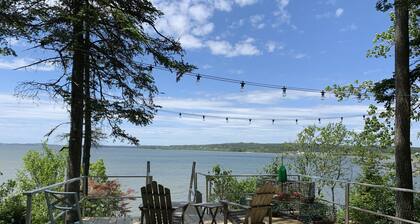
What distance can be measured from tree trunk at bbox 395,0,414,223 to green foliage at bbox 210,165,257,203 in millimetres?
4303

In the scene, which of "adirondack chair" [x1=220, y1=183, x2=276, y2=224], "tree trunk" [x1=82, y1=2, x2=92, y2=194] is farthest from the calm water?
"adirondack chair" [x1=220, y1=183, x2=276, y2=224]

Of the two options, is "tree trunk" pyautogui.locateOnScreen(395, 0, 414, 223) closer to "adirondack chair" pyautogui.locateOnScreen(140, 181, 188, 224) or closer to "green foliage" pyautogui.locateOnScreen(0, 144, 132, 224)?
"adirondack chair" pyautogui.locateOnScreen(140, 181, 188, 224)

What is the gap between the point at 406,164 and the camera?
332 inches

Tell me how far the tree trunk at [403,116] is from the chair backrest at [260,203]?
11.0 ft

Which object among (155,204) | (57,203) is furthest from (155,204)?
(57,203)

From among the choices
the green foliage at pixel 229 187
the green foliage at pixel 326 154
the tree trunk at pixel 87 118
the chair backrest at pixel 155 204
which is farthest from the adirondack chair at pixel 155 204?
the green foliage at pixel 326 154

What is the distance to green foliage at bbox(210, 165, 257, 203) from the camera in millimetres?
11859

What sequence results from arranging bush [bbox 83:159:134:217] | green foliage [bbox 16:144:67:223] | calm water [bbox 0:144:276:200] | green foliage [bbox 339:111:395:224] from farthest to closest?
calm water [bbox 0:144:276:200], green foliage [bbox 16:144:67:223], bush [bbox 83:159:134:217], green foliage [bbox 339:111:395:224]

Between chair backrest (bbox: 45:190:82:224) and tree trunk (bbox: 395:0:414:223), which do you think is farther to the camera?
tree trunk (bbox: 395:0:414:223)

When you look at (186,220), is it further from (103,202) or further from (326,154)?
(326,154)

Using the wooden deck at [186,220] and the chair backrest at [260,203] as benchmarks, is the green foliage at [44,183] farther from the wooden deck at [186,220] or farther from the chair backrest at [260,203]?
the chair backrest at [260,203]

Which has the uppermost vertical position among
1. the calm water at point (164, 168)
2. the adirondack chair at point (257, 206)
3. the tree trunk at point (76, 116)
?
the tree trunk at point (76, 116)

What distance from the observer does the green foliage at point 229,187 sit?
11.9 meters

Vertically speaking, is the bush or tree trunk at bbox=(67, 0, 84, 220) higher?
tree trunk at bbox=(67, 0, 84, 220)
